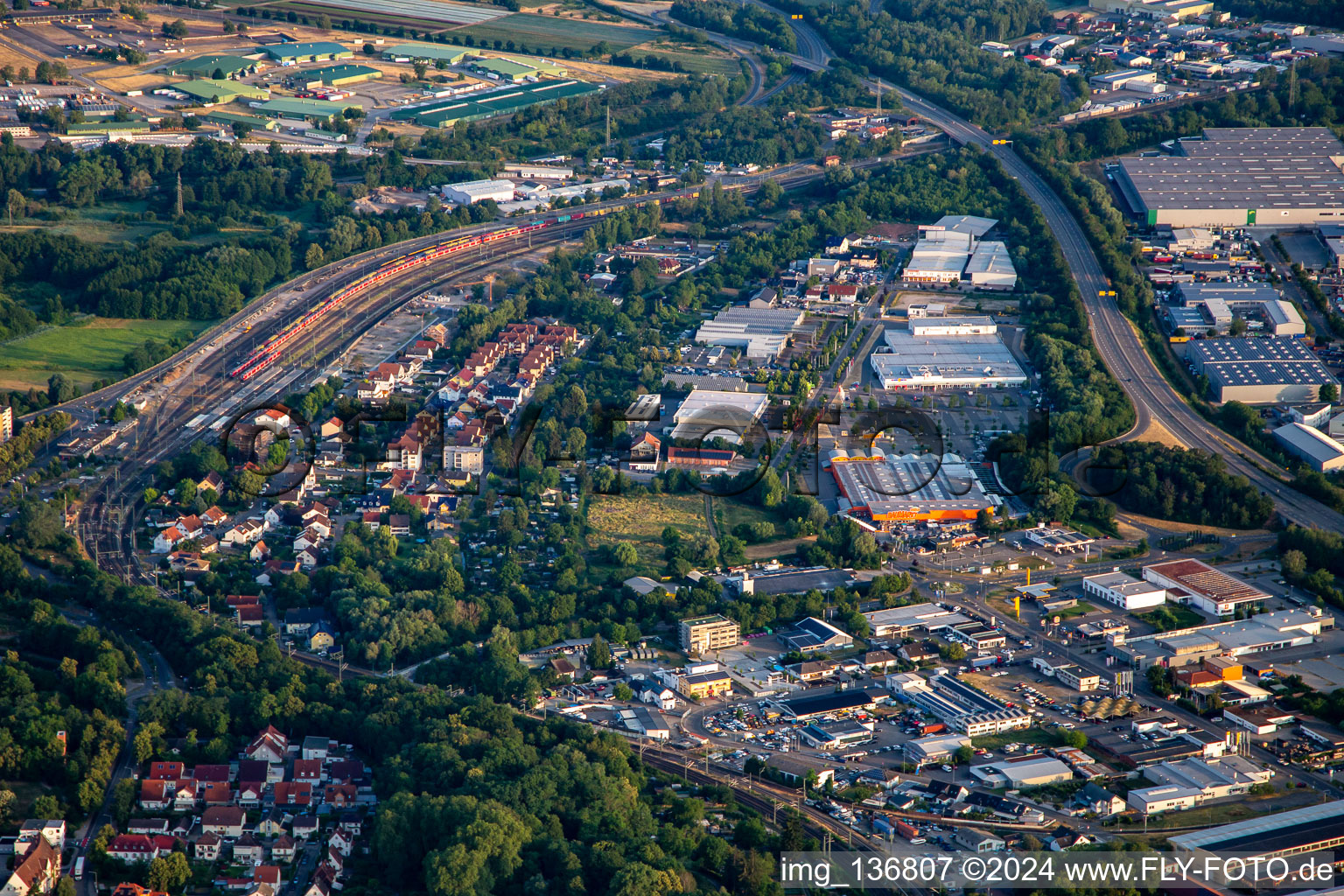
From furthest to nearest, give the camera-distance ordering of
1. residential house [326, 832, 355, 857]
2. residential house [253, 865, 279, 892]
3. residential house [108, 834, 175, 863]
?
residential house [326, 832, 355, 857], residential house [108, 834, 175, 863], residential house [253, 865, 279, 892]

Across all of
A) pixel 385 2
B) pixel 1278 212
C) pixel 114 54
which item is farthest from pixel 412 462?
pixel 385 2

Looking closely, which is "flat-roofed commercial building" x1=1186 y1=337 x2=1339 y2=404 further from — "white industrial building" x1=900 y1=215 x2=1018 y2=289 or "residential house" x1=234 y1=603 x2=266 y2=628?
"residential house" x1=234 y1=603 x2=266 y2=628

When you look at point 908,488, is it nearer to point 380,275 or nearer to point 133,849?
point 133,849

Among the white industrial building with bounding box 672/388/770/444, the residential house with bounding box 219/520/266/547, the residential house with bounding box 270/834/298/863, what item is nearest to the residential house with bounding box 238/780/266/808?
the residential house with bounding box 270/834/298/863

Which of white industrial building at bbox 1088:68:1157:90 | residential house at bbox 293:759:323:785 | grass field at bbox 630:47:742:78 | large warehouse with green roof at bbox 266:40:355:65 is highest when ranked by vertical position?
white industrial building at bbox 1088:68:1157:90

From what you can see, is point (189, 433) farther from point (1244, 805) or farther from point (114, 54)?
point (114, 54)

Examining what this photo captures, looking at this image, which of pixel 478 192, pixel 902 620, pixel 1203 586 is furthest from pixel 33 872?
pixel 478 192
